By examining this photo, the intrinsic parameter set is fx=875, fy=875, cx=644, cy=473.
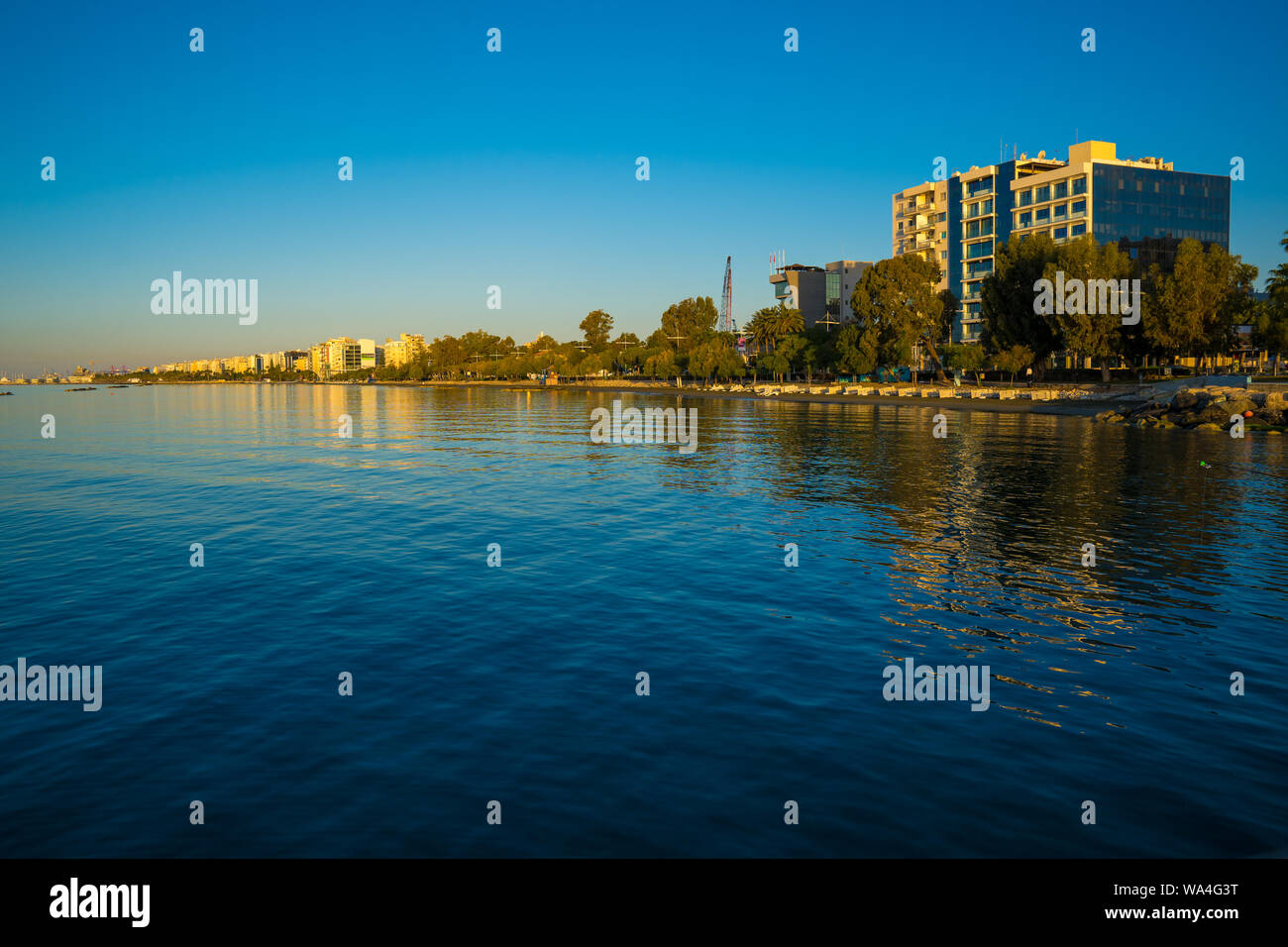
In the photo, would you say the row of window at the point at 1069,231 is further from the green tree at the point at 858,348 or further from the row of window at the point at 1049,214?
the green tree at the point at 858,348

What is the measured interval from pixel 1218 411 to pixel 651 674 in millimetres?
65078

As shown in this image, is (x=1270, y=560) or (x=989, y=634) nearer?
(x=989, y=634)

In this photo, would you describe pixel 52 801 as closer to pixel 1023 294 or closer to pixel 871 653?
pixel 871 653

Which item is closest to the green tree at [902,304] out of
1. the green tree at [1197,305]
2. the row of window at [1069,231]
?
the row of window at [1069,231]

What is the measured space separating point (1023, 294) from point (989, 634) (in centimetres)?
9645

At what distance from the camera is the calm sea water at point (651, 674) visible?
927 cm

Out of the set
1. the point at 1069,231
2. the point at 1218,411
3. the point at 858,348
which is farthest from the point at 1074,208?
the point at 1218,411

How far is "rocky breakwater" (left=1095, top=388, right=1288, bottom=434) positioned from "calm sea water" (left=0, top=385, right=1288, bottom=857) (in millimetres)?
35431

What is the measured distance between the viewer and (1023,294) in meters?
101

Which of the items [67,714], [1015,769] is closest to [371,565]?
[67,714]

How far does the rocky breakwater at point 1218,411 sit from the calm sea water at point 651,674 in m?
35.4

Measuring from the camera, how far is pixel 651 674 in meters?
14.0

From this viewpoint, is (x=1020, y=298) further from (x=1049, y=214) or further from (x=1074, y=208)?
(x=1049, y=214)
